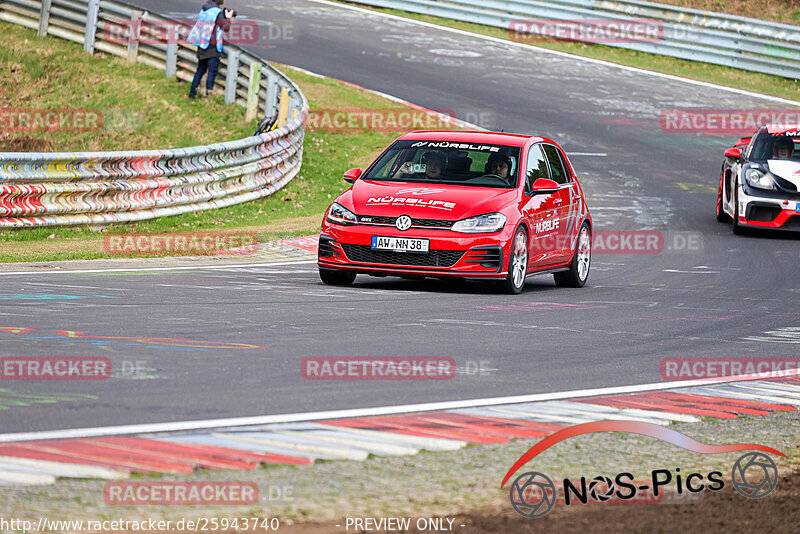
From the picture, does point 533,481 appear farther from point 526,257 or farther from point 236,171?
point 236,171

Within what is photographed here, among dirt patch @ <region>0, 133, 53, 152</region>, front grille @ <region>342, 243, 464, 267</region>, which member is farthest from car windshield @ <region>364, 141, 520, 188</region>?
dirt patch @ <region>0, 133, 53, 152</region>

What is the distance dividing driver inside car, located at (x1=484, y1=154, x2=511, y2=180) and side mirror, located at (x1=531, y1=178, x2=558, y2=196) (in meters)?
0.32

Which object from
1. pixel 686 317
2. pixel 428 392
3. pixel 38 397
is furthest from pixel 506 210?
pixel 38 397

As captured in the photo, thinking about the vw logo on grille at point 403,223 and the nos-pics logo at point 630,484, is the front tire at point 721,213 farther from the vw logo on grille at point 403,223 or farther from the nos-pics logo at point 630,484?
the nos-pics logo at point 630,484

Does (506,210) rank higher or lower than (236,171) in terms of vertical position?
higher

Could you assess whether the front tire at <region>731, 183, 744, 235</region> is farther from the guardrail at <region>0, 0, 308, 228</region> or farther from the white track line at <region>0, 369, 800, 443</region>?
the white track line at <region>0, 369, 800, 443</region>

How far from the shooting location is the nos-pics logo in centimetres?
494

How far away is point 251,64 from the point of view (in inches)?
1019

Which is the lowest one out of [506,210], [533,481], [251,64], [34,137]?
[34,137]

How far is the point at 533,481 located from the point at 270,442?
3.88ft

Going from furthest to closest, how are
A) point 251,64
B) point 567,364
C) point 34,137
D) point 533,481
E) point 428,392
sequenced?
point 251,64, point 34,137, point 567,364, point 428,392, point 533,481

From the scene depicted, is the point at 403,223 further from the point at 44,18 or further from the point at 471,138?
the point at 44,18

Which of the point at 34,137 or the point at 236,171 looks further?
the point at 34,137

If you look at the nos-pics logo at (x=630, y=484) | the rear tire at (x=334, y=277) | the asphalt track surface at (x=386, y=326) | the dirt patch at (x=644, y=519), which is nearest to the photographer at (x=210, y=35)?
the asphalt track surface at (x=386, y=326)
